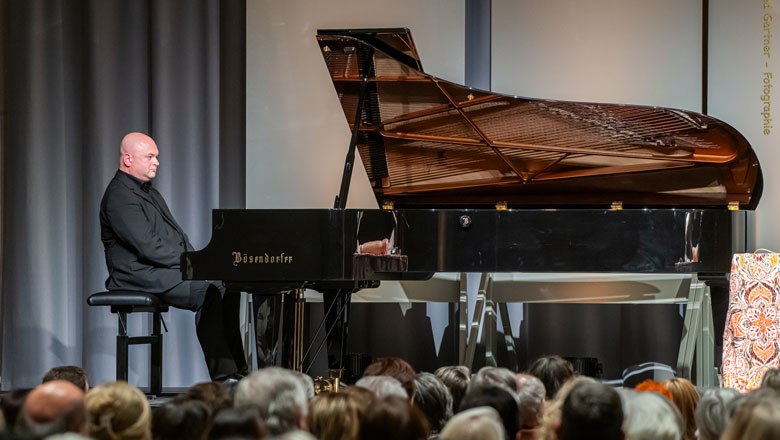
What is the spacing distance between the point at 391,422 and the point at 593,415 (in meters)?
0.44

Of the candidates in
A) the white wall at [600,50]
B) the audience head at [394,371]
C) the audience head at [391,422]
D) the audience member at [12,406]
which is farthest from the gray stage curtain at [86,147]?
the audience head at [391,422]

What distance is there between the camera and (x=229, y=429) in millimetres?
2098

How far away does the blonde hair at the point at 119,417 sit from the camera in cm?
239

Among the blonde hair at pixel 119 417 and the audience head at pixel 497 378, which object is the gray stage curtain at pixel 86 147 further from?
the blonde hair at pixel 119 417

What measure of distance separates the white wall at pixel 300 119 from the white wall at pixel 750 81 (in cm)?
190

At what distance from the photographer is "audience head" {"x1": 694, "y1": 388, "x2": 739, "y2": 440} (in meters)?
2.45

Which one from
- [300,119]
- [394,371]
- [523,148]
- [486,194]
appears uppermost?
[300,119]

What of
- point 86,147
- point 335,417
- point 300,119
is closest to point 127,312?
point 86,147

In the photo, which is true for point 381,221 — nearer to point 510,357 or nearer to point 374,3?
point 510,357

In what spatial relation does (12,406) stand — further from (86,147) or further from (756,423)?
(86,147)

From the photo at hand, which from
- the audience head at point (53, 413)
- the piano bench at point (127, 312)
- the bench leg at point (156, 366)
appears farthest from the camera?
the bench leg at point (156, 366)

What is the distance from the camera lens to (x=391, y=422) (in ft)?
7.18

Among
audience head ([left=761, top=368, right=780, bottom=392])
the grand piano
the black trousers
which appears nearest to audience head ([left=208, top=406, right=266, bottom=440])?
audience head ([left=761, top=368, right=780, bottom=392])

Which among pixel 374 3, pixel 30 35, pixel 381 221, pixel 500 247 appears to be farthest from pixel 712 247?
pixel 30 35
